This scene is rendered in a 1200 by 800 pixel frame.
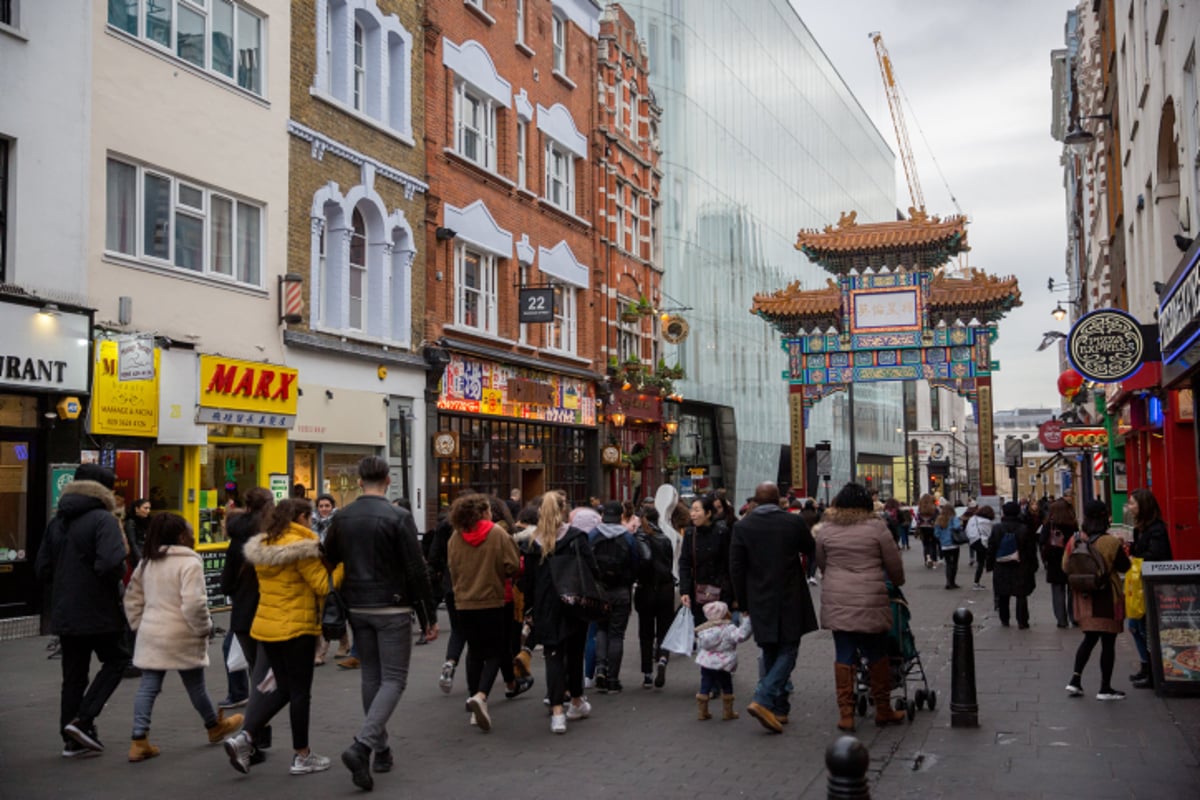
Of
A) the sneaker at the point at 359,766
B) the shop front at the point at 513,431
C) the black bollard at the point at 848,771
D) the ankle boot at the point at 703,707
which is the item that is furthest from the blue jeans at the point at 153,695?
the shop front at the point at 513,431

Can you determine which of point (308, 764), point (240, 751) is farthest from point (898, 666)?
point (240, 751)

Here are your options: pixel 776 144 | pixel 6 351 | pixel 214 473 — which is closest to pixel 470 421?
pixel 214 473

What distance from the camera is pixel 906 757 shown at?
8.17 meters

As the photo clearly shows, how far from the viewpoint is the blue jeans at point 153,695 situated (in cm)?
800

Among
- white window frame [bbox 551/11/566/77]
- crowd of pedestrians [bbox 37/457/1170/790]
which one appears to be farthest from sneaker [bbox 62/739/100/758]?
white window frame [bbox 551/11/566/77]

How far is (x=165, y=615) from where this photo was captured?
8094mm

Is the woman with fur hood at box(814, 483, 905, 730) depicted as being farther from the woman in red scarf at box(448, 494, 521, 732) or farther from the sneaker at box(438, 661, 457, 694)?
the sneaker at box(438, 661, 457, 694)

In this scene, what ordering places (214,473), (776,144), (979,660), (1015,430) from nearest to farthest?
(979,660) → (214,473) → (776,144) → (1015,430)

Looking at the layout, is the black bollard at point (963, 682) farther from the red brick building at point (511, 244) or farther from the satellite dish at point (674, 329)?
the satellite dish at point (674, 329)

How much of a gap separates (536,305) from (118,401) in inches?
493

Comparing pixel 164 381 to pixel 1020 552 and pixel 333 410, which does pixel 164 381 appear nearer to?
pixel 333 410

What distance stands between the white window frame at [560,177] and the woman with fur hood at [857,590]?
72.1 feet

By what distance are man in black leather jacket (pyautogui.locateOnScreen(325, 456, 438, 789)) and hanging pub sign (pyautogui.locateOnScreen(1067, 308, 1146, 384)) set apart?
346 inches

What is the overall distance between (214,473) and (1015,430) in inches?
7382
